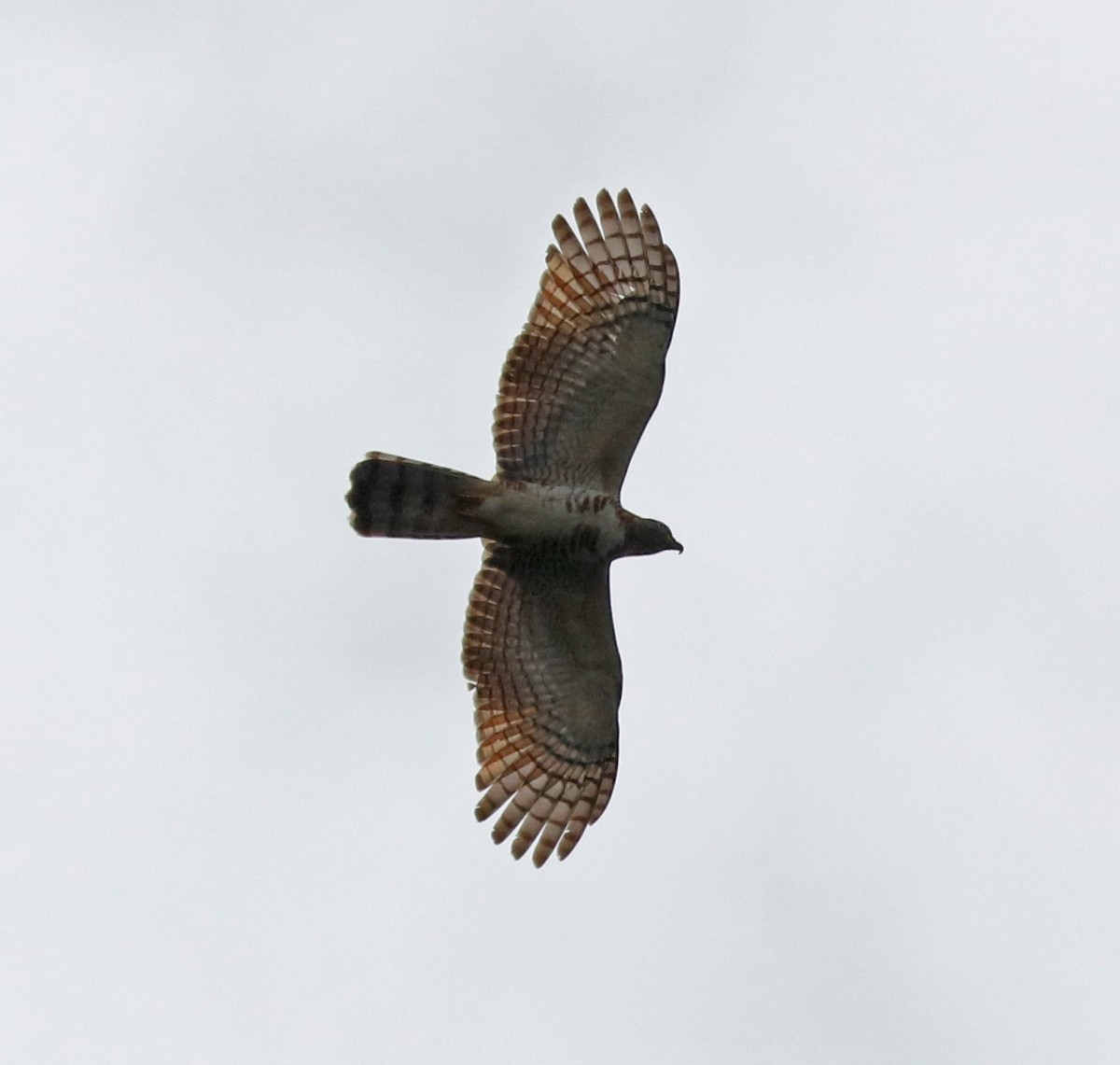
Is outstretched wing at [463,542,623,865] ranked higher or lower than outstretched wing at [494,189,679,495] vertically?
lower

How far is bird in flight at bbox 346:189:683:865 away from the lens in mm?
19453

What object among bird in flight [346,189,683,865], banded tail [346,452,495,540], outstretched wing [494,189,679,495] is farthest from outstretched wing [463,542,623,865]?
outstretched wing [494,189,679,495]

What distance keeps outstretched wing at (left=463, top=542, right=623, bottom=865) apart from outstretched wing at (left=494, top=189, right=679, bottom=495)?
0.86 meters

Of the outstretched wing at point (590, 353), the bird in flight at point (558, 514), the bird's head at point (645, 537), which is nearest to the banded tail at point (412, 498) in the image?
the bird in flight at point (558, 514)

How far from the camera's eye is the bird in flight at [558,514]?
19.5 metres

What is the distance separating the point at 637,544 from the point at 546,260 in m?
2.35

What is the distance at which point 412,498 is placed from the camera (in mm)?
19188

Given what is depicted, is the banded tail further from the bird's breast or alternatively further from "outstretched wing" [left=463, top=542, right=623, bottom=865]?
"outstretched wing" [left=463, top=542, right=623, bottom=865]

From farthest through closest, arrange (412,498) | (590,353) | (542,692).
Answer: (542,692)
(590,353)
(412,498)

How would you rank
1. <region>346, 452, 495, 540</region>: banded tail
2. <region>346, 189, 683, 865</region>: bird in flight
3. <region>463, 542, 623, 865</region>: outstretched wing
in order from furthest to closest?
<region>463, 542, 623, 865</region>: outstretched wing
<region>346, 189, 683, 865</region>: bird in flight
<region>346, 452, 495, 540</region>: banded tail

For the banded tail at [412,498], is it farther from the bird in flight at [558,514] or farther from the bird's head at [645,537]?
the bird's head at [645,537]

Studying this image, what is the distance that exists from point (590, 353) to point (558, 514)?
1.28m

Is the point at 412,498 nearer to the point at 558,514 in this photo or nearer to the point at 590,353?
the point at 558,514

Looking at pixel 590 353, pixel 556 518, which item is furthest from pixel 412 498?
pixel 590 353
